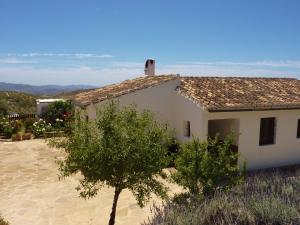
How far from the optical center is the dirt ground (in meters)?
10.4

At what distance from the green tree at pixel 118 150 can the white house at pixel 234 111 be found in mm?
6181

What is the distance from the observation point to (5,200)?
39.3 feet

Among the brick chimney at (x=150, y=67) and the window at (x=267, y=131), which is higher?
the brick chimney at (x=150, y=67)

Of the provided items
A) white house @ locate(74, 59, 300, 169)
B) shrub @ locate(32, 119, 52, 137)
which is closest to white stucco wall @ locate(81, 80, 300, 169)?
white house @ locate(74, 59, 300, 169)

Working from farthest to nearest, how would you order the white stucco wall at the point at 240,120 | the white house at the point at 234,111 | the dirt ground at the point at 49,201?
the white stucco wall at the point at 240,120, the white house at the point at 234,111, the dirt ground at the point at 49,201

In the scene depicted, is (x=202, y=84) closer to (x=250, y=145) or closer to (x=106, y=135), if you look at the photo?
(x=250, y=145)

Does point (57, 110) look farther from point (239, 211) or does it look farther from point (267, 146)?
point (239, 211)

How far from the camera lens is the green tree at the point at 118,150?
7.75 m

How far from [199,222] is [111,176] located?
2314mm

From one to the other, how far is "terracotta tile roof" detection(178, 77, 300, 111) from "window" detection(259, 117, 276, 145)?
3.05 feet

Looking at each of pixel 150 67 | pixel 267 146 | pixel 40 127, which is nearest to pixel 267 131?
pixel 267 146

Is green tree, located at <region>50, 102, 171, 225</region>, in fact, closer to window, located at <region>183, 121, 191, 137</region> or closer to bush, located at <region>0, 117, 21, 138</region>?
window, located at <region>183, 121, 191, 137</region>

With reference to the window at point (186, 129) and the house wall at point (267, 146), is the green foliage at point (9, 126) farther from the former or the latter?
the house wall at point (267, 146)

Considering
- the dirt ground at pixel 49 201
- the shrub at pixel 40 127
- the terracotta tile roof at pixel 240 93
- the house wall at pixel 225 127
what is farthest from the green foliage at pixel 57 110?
the house wall at pixel 225 127
